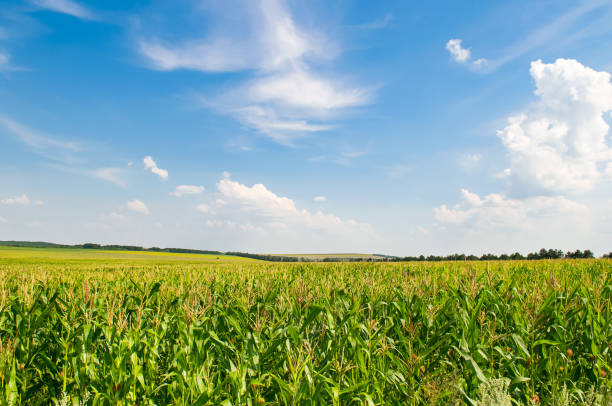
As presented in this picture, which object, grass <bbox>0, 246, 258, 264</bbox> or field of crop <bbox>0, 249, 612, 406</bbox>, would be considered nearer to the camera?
field of crop <bbox>0, 249, 612, 406</bbox>

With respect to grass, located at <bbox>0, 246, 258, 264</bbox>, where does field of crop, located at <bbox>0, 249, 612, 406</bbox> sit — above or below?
above

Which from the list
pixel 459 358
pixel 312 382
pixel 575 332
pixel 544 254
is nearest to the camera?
pixel 312 382

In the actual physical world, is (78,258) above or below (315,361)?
below

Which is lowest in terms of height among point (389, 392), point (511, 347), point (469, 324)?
point (389, 392)

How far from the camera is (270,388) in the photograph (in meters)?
4.05

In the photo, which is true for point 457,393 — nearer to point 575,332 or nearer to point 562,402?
point 562,402

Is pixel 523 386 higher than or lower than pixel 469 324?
lower

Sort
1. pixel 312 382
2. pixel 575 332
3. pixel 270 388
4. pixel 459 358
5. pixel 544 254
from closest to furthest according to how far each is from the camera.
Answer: pixel 312 382 → pixel 270 388 → pixel 459 358 → pixel 575 332 → pixel 544 254

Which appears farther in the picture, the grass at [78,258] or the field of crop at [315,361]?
the grass at [78,258]

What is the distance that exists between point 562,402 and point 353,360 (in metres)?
2.26

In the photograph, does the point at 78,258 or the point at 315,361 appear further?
the point at 78,258

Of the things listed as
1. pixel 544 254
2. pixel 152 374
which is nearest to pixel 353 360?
pixel 152 374

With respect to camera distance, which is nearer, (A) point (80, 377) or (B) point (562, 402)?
(B) point (562, 402)

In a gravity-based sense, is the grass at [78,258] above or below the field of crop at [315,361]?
below
